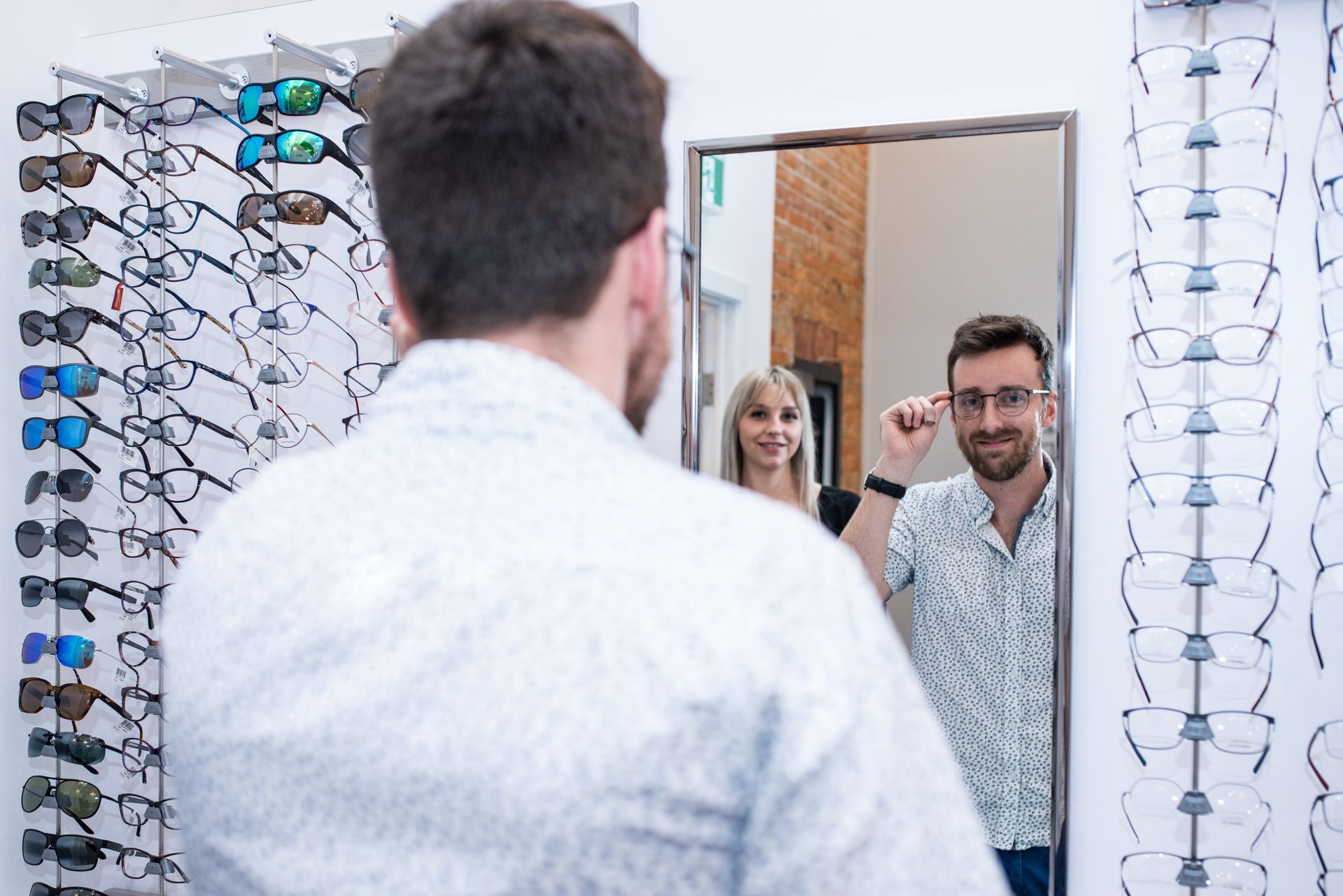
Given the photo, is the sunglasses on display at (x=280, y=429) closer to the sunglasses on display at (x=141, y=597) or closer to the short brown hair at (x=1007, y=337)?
the sunglasses on display at (x=141, y=597)

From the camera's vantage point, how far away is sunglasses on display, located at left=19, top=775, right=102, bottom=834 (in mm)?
2172

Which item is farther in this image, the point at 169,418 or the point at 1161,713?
the point at 169,418

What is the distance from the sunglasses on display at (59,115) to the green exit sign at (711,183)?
→ 118 cm

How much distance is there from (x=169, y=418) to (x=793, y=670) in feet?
6.60

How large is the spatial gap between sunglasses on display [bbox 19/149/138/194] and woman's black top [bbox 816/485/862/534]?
1.46m

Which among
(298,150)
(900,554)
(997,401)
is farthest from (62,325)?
(997,401)

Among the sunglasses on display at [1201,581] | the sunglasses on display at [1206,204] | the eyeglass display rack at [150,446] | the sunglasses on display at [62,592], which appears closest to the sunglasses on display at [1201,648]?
the sunglasses on display at [1201,581]

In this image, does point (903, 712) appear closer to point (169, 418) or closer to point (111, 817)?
point (169, 418)

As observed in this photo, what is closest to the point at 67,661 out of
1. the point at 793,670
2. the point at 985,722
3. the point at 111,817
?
the point at 111,817

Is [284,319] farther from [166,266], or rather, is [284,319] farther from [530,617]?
[530,617]

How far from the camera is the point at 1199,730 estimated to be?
1.60 metres

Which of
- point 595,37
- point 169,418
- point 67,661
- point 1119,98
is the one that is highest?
point 1119,98

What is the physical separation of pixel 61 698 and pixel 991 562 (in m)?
1.77

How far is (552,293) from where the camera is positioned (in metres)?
0.69
